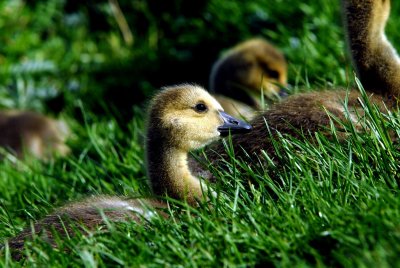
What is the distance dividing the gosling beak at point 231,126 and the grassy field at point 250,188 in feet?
0.84

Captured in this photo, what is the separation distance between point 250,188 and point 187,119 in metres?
0.66

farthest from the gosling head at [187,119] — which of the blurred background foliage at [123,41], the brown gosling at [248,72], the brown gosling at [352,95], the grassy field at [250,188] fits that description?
the blurred background foliage at [123,41]

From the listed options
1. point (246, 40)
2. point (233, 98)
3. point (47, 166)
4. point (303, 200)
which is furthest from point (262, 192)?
point (246, 40)

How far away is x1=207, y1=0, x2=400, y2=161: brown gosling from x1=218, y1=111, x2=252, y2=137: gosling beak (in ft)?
0.17

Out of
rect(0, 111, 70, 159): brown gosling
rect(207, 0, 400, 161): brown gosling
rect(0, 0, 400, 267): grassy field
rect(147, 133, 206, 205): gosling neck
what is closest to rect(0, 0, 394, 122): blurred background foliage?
rect(0, 0, 400, 267): grassy field

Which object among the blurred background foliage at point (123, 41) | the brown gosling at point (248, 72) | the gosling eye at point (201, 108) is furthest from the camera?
the blurred background foliage at point (123, 41)

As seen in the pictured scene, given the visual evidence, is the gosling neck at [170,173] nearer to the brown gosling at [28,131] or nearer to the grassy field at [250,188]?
the grassy field at [250,188]

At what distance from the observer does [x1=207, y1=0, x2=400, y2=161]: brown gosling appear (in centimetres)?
411

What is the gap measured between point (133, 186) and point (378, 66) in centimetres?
134

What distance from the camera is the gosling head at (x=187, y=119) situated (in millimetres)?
4055

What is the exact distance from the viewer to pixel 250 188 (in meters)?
3.59

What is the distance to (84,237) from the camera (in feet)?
10.5

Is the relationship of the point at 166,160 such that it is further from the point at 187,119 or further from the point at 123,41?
the point at 123,41

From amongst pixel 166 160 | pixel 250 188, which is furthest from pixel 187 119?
pixel 250 188
